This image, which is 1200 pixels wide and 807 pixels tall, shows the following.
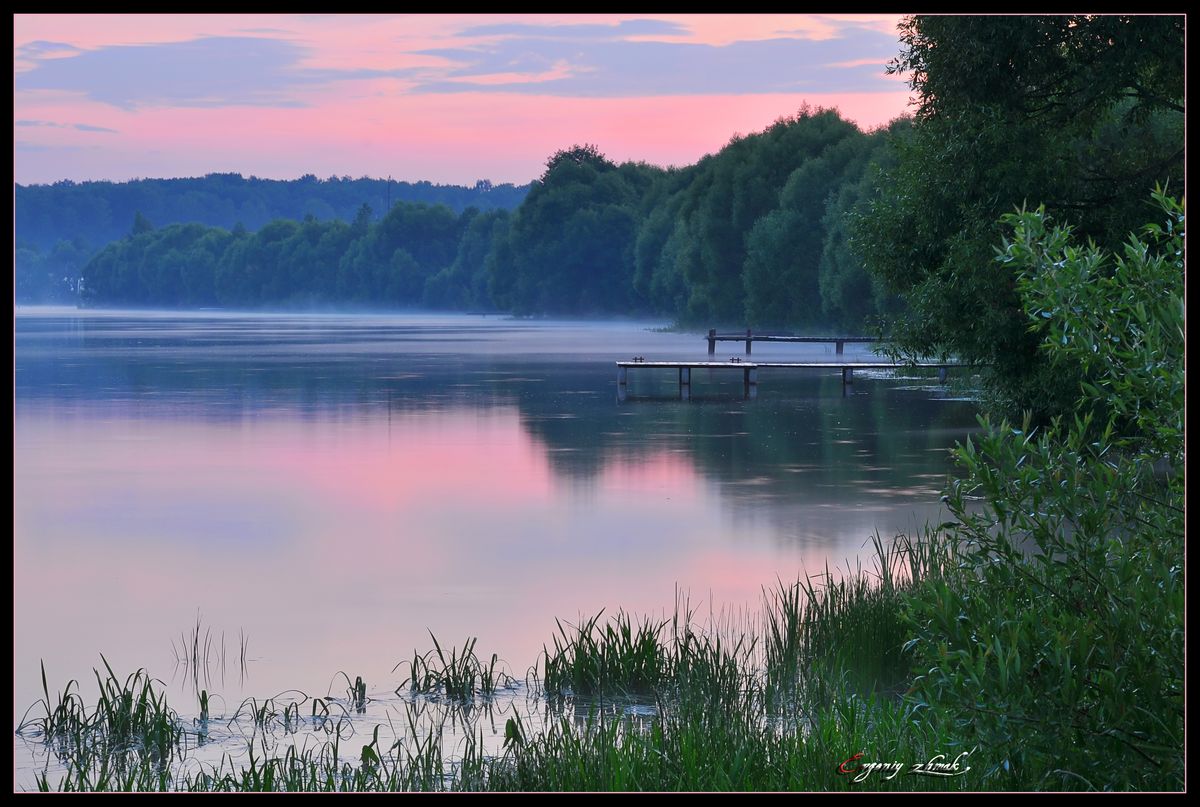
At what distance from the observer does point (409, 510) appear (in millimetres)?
21359

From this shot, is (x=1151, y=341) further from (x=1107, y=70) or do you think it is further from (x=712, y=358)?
(x=712, y=358)

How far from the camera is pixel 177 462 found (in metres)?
27.0

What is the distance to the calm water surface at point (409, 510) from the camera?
13.8 meters

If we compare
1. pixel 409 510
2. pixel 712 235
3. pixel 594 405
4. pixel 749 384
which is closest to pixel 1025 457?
pixel 409 510

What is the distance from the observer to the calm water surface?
1376cm

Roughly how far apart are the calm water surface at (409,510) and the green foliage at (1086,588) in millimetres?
5521

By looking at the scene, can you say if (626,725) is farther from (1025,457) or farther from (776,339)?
(776,339)

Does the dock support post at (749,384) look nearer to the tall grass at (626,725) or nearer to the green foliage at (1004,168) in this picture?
the green foliage at (1004,168)

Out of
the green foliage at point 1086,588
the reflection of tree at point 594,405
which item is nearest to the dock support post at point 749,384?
the reflection of tree at point 594,405

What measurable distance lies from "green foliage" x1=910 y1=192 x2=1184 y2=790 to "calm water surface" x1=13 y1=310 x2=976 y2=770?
18.1 feet

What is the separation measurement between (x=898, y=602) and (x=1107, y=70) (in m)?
13.9

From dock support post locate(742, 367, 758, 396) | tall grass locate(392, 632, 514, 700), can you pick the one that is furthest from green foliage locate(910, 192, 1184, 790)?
dock support post locate(742, 367, 758, 396)

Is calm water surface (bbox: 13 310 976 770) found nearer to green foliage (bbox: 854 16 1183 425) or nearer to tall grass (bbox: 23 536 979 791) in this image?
tall grass (bbox: 23 536 979 791)

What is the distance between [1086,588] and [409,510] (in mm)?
15066
